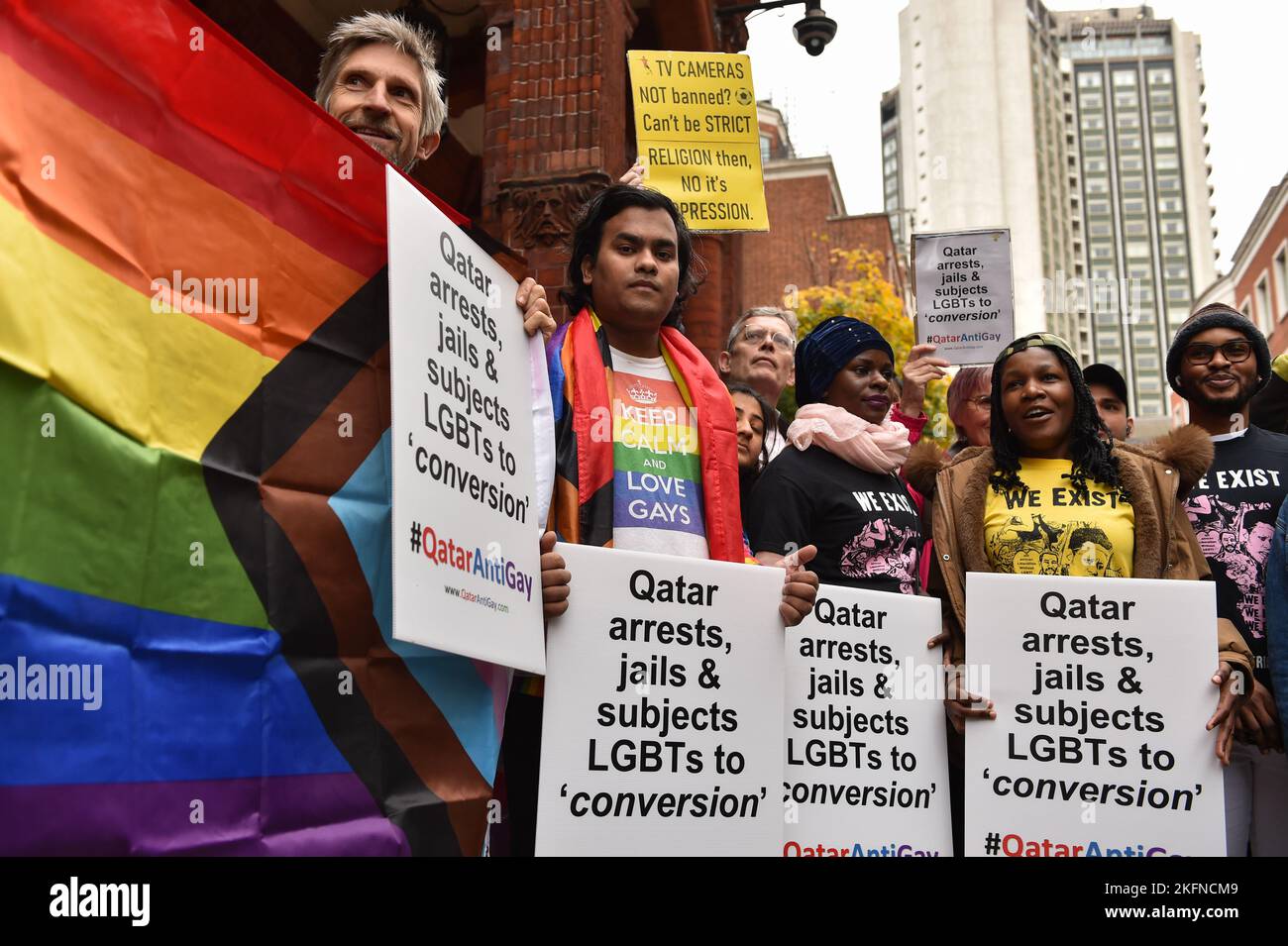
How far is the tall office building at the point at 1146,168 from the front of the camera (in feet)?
487

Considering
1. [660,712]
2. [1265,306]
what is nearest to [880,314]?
[660,712]

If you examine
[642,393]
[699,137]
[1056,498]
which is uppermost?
[699,137]

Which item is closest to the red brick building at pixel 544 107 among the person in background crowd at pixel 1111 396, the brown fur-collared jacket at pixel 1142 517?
the person in background crowd at pixel 1111 396

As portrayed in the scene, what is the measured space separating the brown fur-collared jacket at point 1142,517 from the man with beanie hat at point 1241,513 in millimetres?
172

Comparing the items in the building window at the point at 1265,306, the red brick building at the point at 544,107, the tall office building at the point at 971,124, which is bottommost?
the red brick building at the point at 544,107

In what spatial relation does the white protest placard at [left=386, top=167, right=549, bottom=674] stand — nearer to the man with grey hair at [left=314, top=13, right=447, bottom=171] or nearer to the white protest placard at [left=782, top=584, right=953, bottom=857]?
the man with grey hair at [left=314, top=13, right=447, bottom=171]

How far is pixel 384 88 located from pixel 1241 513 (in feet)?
10.1

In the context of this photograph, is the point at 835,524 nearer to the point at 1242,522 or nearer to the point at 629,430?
the point at 629,430

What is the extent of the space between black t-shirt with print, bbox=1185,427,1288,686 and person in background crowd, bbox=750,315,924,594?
99 centimetres

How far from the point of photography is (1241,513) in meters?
4.08

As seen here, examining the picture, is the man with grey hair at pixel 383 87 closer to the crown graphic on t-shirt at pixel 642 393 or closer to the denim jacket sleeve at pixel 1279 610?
the crown graphic on t-shirt at pixel 642 393

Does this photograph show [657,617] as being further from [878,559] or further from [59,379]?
[59,379]

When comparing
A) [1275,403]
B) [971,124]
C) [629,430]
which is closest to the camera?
[629,430]

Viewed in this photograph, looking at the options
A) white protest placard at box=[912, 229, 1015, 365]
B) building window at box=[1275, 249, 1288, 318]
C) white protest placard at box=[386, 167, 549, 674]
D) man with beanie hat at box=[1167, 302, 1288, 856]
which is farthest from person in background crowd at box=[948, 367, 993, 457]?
building window at box=[1275, 249, 1288, 318]
